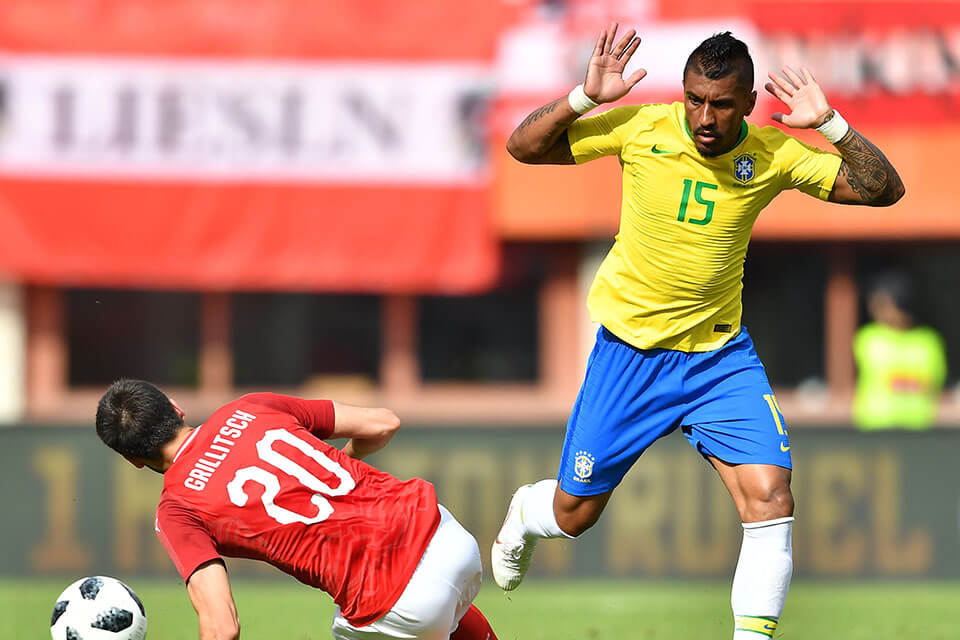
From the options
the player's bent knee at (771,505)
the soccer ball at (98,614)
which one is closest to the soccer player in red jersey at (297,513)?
the soccer ball at (98,614)

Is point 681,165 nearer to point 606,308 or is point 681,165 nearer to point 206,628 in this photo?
point 606,308

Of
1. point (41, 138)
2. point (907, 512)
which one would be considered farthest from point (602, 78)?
point (41, 138)

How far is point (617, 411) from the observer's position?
19.2 ft

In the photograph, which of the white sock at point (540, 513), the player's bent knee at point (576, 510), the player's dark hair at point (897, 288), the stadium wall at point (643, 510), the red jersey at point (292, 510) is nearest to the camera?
the red jersey at point (292, 510)

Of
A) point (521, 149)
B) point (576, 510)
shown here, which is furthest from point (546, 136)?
point (576, 510)

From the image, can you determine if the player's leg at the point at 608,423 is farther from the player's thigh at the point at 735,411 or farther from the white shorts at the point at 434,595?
the white shorts at the point at 434,595

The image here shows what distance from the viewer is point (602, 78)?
542 centimetres

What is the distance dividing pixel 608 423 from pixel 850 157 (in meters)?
1.41

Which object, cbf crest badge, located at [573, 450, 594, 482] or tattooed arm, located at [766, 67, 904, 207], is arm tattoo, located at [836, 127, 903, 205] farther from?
cbf crest badge, located at [573, 450, 594, 482]

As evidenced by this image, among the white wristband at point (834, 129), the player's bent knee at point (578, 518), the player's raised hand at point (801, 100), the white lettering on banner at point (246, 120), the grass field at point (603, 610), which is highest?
the player's raised hand at point (801, 100)

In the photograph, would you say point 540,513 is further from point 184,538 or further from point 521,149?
point 184,538

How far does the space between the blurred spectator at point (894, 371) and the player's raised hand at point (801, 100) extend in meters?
6.13

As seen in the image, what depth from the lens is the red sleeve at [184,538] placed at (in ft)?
15.2

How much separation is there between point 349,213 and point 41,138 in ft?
9.08
